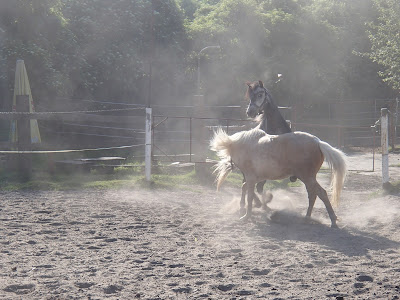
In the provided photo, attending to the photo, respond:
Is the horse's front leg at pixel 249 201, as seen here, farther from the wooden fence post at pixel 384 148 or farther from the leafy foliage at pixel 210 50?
the leafy foliage at pixel 210 50

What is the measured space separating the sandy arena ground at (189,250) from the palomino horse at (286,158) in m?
0.46

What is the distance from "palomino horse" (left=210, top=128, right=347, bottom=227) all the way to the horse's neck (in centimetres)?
64

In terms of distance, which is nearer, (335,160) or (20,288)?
(20,288)

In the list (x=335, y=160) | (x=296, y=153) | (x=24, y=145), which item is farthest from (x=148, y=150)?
(x=335, y=160)

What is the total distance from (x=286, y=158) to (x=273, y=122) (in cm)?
124

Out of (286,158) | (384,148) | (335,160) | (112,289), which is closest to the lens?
(112,289)

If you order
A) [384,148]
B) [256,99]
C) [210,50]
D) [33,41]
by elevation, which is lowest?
[384,148]

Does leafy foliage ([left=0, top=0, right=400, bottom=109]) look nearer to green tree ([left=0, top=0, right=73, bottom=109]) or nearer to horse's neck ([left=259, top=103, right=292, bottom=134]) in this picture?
green tree ([left=0, top=0, right=73, bottom=109])

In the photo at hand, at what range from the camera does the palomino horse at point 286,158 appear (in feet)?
22.6

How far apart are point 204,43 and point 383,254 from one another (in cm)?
2352

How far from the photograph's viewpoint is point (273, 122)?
8.13 meters

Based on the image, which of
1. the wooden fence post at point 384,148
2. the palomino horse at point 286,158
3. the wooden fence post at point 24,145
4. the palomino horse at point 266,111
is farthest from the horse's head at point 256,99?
the wooden fence post at point 24,145

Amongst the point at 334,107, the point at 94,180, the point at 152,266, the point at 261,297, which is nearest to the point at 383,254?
the point at 261,297

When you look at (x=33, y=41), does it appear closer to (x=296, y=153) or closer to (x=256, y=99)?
(x=256, y=99)
